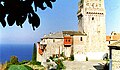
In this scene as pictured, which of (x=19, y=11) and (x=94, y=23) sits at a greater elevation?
(x=94, y=23)

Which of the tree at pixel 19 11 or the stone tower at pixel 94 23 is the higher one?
the stone tower at pixel 94 23

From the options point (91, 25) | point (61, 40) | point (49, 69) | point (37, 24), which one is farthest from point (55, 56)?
point (37, 24)

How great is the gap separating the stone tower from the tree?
39.1 metres

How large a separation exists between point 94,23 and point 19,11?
3973cm

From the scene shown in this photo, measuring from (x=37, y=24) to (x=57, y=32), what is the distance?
127 feet

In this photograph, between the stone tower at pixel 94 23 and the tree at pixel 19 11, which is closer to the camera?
the tree at pixel 19 11

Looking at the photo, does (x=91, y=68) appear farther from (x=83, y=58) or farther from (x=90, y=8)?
(x=90, y=8)

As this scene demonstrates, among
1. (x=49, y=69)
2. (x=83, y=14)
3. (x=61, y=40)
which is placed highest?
(x=83, y=14)

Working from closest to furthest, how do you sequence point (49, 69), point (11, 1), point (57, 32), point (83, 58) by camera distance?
1. point (11, 1)
2. point (49, 69)
3. point (83, 58)
4. point (57, 32)

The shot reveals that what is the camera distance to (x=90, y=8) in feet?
144

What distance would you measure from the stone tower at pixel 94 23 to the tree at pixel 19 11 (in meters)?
39.1

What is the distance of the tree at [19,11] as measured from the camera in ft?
13.5

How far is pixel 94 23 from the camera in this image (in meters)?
43.5

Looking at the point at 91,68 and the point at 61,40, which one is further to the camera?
the point at 61,40
